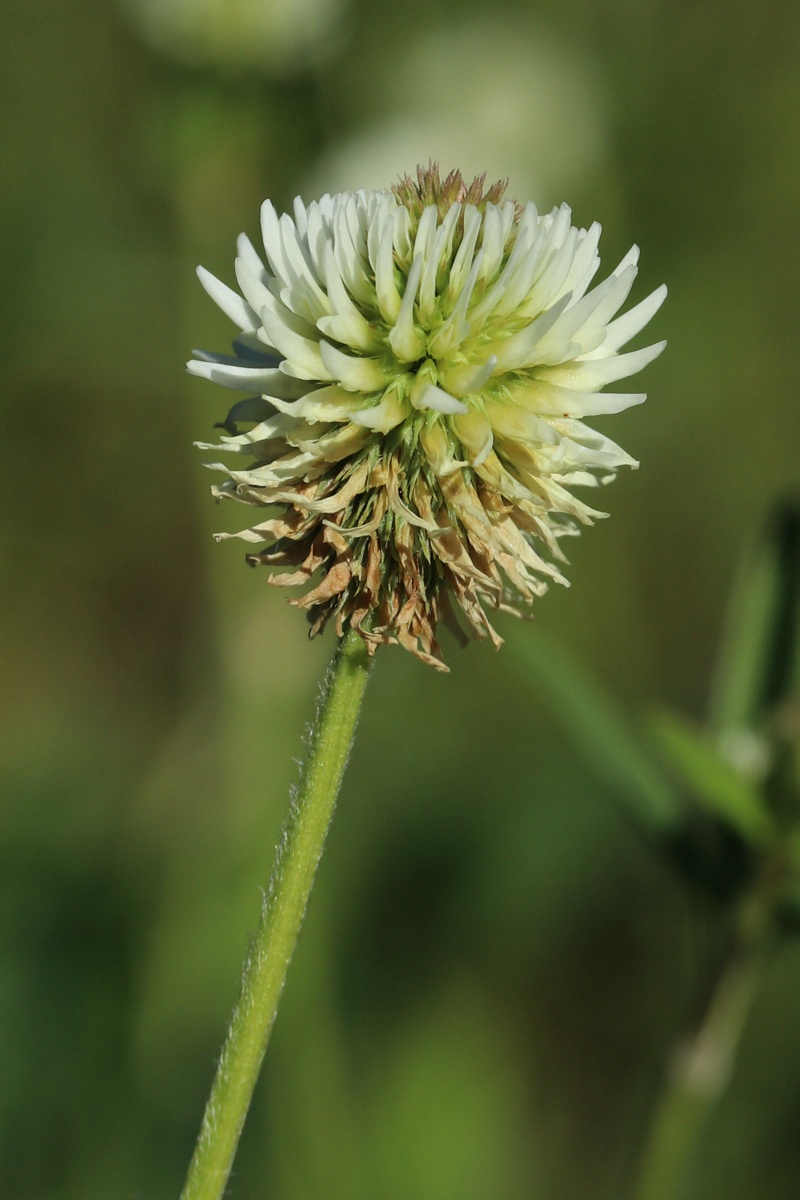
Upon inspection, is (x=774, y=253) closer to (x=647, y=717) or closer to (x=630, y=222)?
(x=630, y=222)

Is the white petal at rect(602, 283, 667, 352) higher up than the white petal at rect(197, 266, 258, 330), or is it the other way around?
the white petal at rect(602, 283, 667, 352)

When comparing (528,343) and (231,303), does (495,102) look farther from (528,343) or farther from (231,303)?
(528,343)

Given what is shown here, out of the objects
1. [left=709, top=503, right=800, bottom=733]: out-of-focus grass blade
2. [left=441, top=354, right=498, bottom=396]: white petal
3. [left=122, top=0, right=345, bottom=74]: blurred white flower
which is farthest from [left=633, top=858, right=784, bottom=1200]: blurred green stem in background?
[left=122, top=0, right=345, bottom=74]: blurred white flower

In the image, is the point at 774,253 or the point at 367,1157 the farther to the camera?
the point at 774,253

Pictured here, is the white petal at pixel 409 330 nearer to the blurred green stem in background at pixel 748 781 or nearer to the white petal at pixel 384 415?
the white petal at pixel 384 415

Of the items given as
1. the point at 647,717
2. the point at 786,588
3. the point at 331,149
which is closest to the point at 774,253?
the point at 331,149

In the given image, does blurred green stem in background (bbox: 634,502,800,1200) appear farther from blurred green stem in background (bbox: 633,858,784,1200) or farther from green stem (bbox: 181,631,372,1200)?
green stem (bbox: 181,631,372,1200)

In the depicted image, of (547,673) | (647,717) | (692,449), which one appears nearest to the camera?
(647,717)
